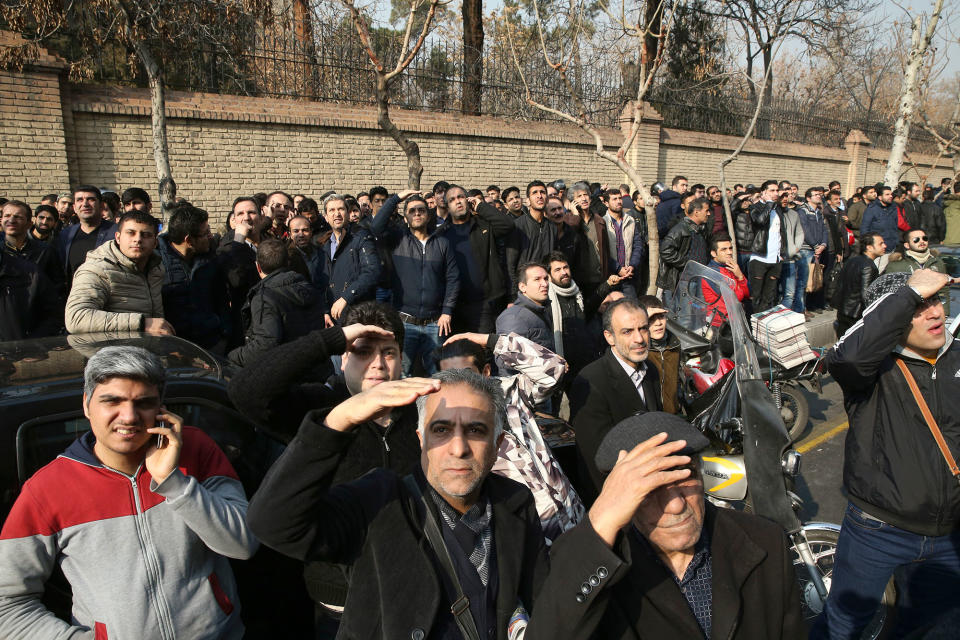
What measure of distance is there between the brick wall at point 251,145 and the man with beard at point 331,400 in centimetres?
984

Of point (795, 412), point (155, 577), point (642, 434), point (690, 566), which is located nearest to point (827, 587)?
point (690, 566)

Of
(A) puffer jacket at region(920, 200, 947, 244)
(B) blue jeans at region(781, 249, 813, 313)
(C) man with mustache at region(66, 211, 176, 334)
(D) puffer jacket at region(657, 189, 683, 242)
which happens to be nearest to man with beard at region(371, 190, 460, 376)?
(C) man with mustache at region(66, 211, 176, 334)

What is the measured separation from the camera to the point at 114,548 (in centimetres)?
212

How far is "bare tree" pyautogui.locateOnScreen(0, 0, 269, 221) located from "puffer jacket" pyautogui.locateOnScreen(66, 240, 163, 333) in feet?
17.6

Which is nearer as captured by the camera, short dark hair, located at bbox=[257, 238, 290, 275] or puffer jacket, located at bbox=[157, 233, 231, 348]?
short dark hair, located at bbox=[257, 238, 290, 275]

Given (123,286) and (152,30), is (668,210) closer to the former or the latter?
(123,286)

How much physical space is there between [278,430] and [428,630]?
1208mm

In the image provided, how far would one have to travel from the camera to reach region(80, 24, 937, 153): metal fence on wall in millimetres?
12250

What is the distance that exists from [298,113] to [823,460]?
10.7 meters

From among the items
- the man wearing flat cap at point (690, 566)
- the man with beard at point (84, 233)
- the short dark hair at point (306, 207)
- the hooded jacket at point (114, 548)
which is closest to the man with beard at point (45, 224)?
the man with beard at point (84, 233)

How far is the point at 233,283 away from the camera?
17.4 ft

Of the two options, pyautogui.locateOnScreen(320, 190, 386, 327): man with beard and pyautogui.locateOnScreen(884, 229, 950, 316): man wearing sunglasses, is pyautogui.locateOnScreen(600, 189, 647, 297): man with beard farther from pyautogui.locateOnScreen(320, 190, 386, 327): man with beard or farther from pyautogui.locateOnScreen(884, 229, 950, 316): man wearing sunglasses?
pyautogui.locateOnScreen(320, 190, 386, 327): man with beard

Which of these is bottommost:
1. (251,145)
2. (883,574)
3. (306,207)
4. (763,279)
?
(883,574)

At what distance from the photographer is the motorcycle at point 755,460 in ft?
10.5
